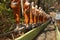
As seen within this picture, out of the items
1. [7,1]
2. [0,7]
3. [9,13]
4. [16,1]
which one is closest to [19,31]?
[16,1]

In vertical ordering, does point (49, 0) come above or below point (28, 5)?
below

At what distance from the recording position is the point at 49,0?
21.9 metres

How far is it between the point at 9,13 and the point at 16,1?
3.98 metres

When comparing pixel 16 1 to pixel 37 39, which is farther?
pixel 16 1

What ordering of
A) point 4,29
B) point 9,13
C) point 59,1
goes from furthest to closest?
point 59,1, point 9,13, point 4,29

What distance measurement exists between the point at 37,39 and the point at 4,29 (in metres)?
1.89

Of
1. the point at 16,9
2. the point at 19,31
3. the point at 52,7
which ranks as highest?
the point at 16,9

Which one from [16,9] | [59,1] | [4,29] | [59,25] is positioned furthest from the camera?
[59,1]

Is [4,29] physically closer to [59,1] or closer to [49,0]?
[49,0]

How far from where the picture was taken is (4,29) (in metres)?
5.73

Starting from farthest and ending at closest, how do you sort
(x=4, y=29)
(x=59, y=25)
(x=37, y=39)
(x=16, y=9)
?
(x=4, y=29) < (x=16, y=9) < (x=37, y=39) < (x=59, y=25)

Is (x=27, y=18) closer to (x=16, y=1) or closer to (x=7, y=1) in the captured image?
(x=16, y=1)

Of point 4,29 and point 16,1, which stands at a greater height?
point 16,1

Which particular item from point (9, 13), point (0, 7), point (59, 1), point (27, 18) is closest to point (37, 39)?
point (27, 18)
